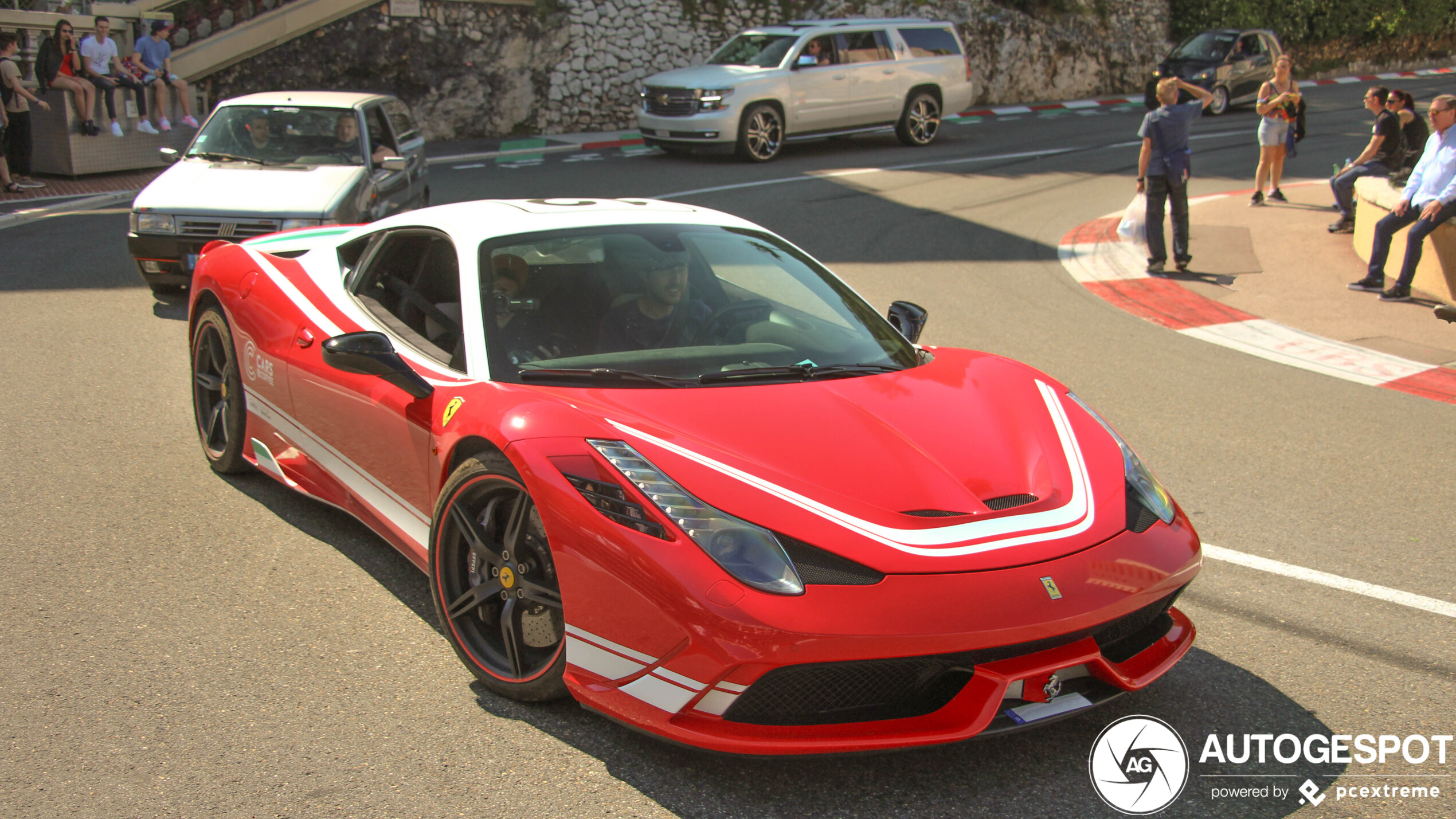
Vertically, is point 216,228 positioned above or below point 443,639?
above

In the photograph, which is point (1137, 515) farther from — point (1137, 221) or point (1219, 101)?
point (1219, 101)

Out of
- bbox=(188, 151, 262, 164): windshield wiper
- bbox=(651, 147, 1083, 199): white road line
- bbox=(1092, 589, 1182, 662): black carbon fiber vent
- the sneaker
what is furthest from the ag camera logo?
bbox=(651, 147, 1083, 199): white road line

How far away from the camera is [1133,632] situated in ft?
10.8

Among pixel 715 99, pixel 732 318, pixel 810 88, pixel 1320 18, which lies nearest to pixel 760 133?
pixel 715 99

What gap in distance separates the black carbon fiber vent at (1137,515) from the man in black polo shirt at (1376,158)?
1050 cm

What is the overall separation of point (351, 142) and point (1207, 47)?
20602 mm

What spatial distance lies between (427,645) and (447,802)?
94 centimetres

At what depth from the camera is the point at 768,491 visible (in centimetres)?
308

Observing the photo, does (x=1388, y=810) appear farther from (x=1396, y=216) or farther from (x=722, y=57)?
(x=722, y=57)

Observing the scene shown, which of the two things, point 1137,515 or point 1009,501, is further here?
point 1137,515

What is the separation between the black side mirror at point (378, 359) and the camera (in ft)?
12.8

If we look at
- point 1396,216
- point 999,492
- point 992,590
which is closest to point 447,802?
point 992,590

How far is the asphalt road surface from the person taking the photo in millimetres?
3049

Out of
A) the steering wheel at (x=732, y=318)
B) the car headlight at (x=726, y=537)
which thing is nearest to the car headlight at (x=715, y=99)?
the steering wheel at (x=732, y=318)
